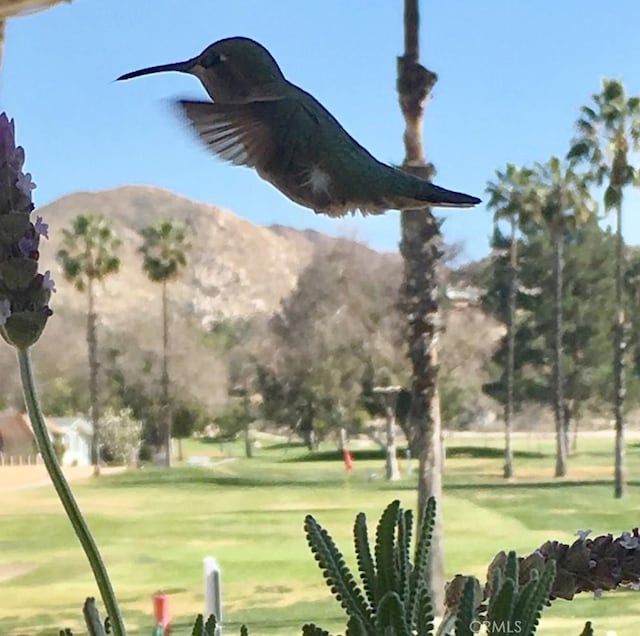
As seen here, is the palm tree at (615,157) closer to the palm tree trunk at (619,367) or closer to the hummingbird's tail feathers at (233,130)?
the palm tree trunk at (619,367)

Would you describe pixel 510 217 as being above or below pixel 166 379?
above

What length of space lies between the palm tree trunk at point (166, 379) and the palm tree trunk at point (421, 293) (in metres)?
0.39

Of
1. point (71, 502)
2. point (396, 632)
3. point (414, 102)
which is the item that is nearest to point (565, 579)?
point (396, 632)

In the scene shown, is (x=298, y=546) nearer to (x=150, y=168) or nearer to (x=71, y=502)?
(x=150, y=168)

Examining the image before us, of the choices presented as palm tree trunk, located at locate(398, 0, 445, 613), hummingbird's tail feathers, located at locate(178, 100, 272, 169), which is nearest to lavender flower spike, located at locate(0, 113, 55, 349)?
hummingbird's tail feathers, located at locate(178, 100, 272, 169)

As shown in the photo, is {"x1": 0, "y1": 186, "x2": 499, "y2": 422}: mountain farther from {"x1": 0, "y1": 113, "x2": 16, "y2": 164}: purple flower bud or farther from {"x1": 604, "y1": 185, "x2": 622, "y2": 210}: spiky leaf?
{"x1": 0, "y1": 113, "x2": 16, "y2": 164}: purple flower bud

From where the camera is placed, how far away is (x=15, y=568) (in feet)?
5.87

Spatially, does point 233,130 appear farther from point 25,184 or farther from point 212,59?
point 25,184

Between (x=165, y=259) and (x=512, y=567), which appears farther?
(x=165, y=259)

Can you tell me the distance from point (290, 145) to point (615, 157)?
1187 millimetres

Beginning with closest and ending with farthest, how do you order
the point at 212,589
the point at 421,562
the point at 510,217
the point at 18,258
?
1. the point at 18,258
2. the point at 421,562
3. the point at 212,589
4. the point at 510,217

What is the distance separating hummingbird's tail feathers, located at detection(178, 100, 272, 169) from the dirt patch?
1137 millimetres

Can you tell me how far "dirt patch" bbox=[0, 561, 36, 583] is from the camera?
5.83ft

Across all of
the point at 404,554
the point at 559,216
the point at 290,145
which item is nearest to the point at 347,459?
the point at 559,216
